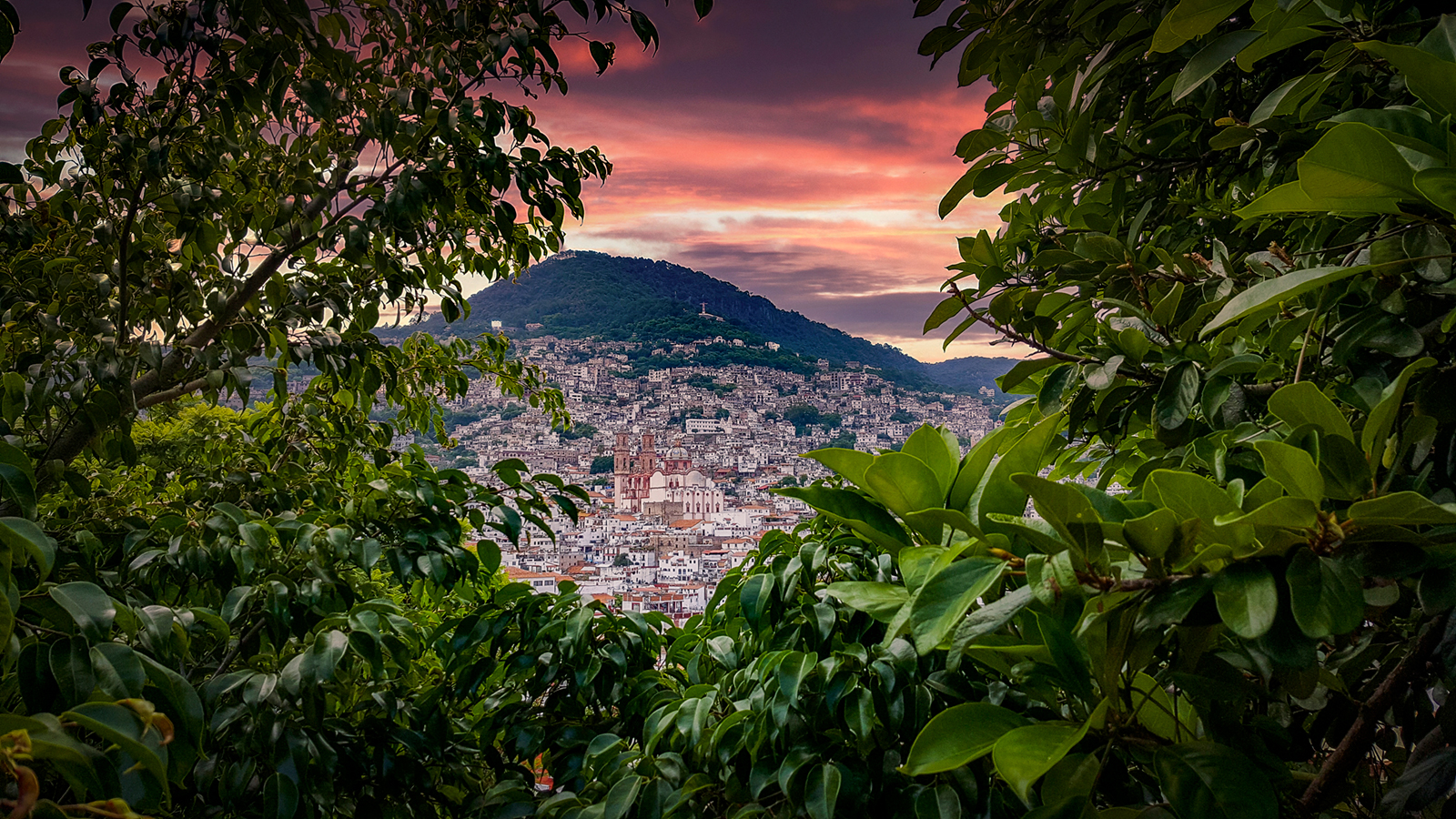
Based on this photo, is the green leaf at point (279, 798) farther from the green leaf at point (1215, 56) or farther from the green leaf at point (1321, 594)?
the green leaf at point (1215, 56)

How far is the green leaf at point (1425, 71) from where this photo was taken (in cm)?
35

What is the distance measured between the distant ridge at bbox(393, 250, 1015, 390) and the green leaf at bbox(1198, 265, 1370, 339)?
5.26 metres

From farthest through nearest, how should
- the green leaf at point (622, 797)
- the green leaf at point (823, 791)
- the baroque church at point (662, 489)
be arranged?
the baroque church at point (662, 489)
the green leaf at point (622, 797)
the green leaf at point (823, 791)

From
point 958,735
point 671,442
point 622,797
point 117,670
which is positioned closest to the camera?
point 958,735

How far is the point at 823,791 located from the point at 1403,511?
21.0 inches

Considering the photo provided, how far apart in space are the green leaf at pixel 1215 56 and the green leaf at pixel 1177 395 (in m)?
0.23

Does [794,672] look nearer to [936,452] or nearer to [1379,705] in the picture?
[936,452]

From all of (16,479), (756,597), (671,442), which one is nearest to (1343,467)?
(756,597)

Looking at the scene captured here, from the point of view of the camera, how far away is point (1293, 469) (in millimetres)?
329

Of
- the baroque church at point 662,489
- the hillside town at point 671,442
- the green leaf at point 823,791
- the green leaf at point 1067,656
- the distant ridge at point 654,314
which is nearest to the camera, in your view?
the green leaf at point 1067,656

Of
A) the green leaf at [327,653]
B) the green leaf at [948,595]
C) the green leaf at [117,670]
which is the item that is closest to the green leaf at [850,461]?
the green leaf at [948,595]

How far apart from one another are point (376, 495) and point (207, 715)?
15.9 inches

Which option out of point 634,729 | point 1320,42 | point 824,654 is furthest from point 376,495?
point 1320,42

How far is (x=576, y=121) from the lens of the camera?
3.12 m
